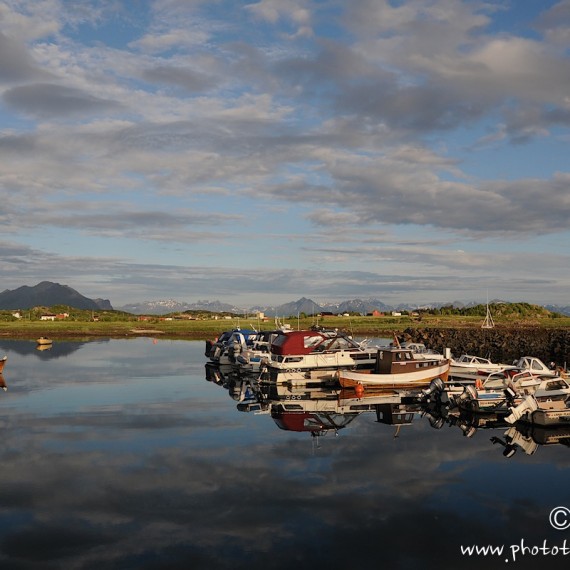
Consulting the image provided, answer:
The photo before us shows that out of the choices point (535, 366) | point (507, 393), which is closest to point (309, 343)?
point (535, 366)

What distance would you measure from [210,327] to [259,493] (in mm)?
113983

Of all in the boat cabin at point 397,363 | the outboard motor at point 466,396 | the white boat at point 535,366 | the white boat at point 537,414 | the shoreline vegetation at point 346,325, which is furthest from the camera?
the shoreline vegetation at point 346,325

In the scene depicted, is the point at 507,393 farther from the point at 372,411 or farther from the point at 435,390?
the point at 372,411

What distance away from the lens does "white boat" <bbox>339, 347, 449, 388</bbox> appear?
1768 inches

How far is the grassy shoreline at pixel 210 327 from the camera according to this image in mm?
119625

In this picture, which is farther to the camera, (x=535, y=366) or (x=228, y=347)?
(x=228, y=347)

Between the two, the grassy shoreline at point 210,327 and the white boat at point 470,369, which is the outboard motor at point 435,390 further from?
the grassy shoreline at point 210,327

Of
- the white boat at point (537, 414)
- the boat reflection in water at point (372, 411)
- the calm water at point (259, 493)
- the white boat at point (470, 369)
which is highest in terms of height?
the white boat at point (470, 369)

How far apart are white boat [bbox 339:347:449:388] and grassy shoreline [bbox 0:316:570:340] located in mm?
66694

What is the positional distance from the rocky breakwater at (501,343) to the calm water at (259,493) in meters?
45.1

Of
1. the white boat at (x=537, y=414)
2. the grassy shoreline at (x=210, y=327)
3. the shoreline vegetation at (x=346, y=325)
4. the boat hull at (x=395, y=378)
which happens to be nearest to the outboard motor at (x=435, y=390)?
the boat hull at (x=395, y=378)

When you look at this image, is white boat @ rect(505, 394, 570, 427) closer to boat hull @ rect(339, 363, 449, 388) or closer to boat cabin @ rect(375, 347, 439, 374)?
boat hull @ rect(339, 363, 449, 388)

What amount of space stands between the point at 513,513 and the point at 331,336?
33.1 metres

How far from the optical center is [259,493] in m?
21.5
